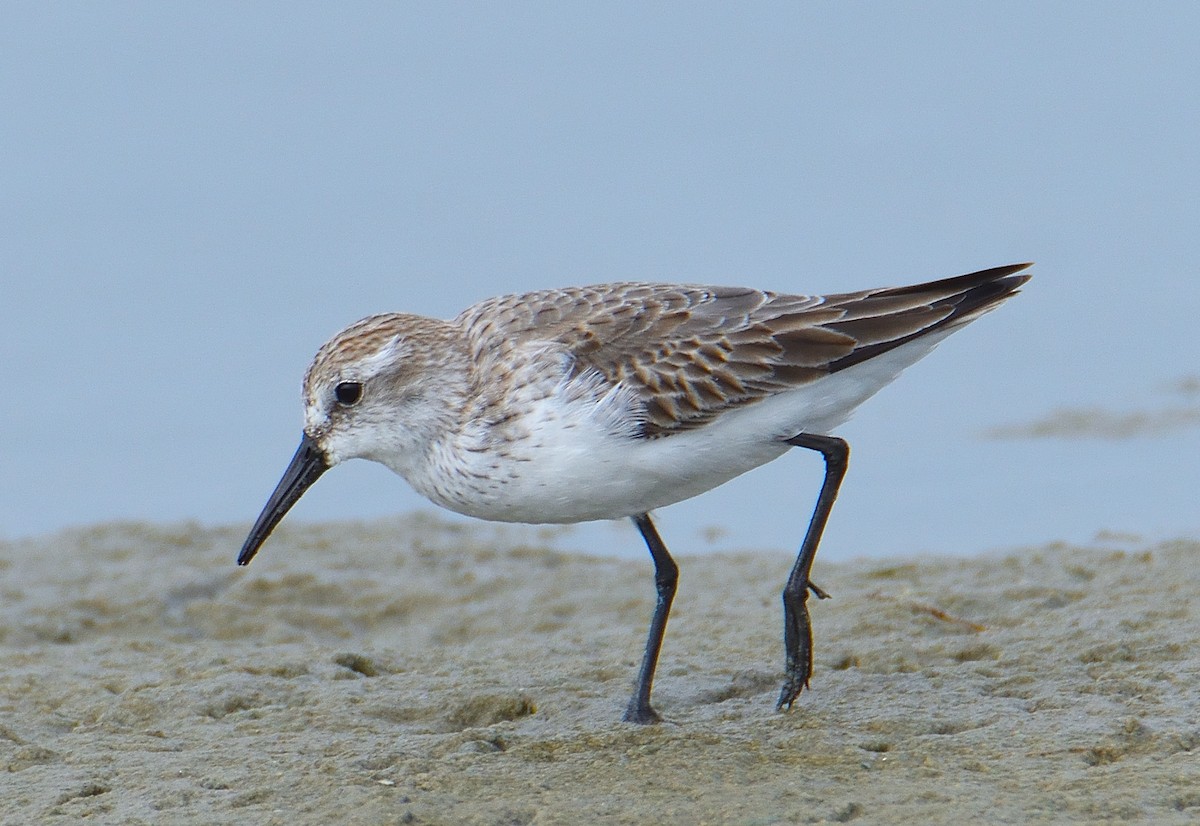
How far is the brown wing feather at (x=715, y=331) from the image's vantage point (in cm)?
574

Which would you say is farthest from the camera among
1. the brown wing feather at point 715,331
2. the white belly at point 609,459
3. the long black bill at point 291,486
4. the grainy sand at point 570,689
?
the long black bill at point 291,486

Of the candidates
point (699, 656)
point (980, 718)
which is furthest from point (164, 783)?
point (980, 718)

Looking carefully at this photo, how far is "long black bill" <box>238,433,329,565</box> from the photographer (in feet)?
20.4

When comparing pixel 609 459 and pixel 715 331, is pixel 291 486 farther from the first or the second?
pixel 715 331

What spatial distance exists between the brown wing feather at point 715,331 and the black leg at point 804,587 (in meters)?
0.28

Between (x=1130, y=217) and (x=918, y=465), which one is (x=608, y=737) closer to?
(x=918, y=465)

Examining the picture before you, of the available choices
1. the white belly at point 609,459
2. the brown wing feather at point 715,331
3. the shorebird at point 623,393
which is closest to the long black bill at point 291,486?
the shorebird at point 623,393

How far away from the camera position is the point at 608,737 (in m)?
5.54

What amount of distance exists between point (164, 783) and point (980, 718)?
2667mm

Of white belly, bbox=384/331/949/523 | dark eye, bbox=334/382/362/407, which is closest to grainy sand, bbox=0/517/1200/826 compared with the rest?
white belly, bbox=384/331/949/523

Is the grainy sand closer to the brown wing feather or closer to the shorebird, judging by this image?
the shorebird

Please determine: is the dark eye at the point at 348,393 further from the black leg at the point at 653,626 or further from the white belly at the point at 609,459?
the black leg at the point at 653,626

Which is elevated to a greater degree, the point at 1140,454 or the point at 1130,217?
the point at 1130,217

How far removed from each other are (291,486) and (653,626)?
1477 mm
